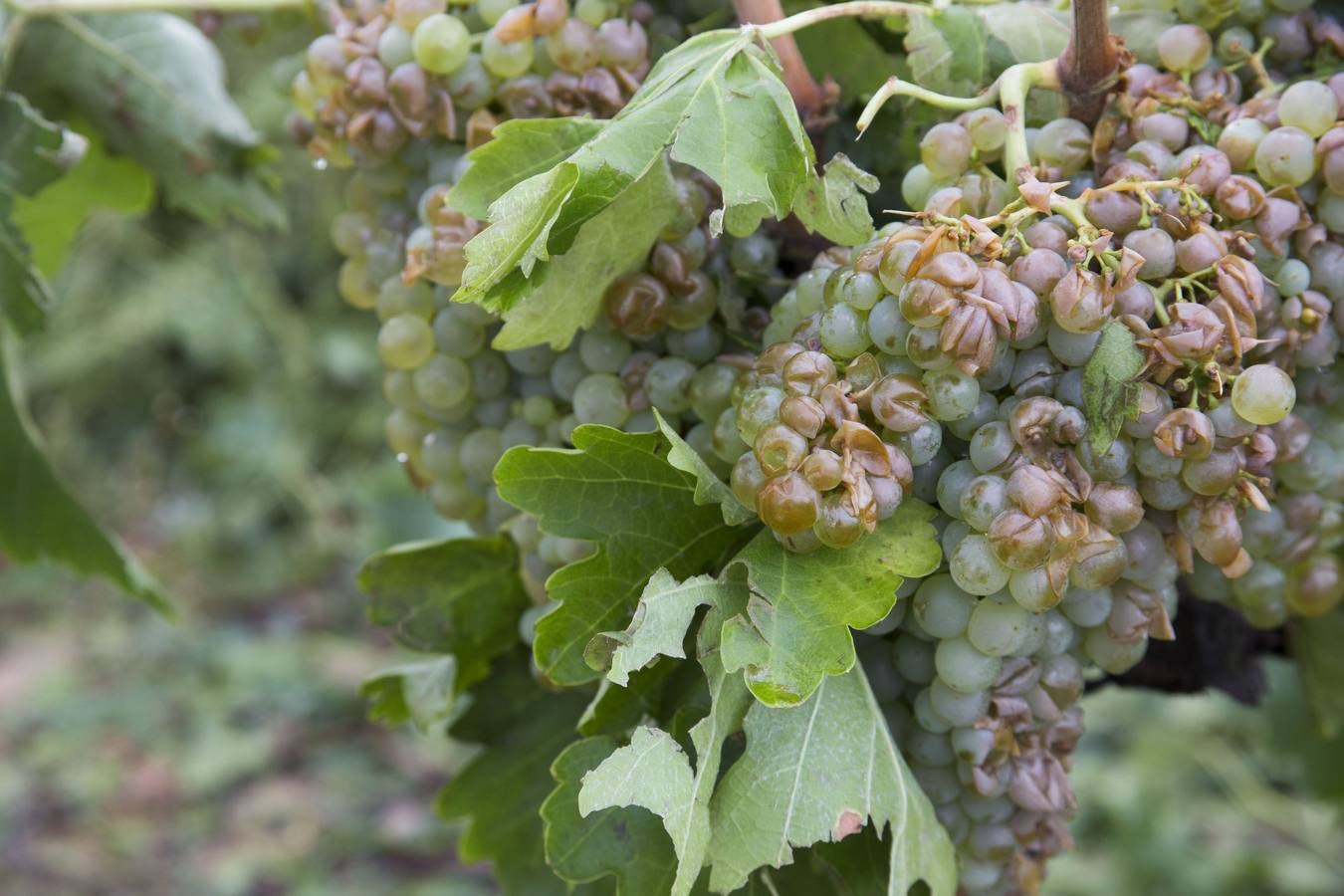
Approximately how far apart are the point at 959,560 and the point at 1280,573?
21 cm

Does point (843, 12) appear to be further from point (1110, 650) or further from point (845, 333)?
point (1110, 650)

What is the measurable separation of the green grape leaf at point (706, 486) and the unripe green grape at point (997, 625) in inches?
3.4

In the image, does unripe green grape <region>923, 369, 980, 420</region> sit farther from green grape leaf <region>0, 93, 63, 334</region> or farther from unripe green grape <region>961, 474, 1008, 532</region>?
green grape leaf <region>0, 93, 63, 334</region>

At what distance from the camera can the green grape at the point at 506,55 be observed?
0.50 meters

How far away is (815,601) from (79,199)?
59 centimetres

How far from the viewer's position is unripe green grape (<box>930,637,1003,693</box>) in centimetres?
44

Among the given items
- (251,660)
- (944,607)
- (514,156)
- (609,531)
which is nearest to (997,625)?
(944,607)

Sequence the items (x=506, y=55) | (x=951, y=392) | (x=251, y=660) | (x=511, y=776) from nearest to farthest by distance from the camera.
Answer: (x=951, y=392) → (x=506, y=55) → (x=511, y=776) → (x=251, y=660)

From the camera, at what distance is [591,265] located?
471 millimetres

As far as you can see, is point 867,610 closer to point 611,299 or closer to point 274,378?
point 611,299

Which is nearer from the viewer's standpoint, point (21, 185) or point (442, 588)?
point (442, 588)

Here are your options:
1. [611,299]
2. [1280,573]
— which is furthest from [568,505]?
[1280,573]

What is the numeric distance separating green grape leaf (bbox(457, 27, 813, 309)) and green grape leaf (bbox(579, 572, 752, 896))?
0.44 feet

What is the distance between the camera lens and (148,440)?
2758mm
